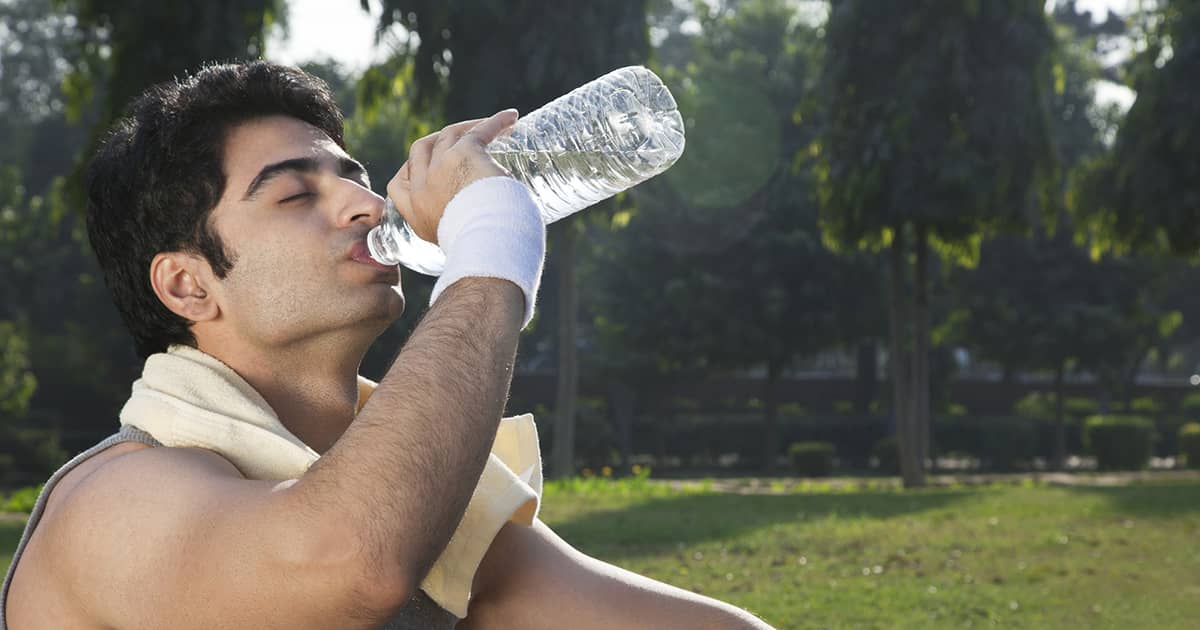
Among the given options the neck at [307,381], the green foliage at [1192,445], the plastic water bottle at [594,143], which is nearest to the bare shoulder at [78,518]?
the neck at [307,381]

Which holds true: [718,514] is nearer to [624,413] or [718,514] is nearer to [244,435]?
[244,435]

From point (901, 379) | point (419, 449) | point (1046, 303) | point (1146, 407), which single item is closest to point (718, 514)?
point (901, 379)

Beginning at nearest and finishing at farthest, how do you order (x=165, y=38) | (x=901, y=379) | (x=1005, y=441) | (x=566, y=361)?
(x=165, y=38)
(x=901, y=379)
(x=566, y=361)
(x=1005, y=441)

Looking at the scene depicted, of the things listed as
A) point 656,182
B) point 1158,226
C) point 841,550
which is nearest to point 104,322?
point 656,182

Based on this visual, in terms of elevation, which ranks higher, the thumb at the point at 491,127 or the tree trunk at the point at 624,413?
the thumb at the point at 491,127

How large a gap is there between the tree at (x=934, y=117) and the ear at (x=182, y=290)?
615 inches

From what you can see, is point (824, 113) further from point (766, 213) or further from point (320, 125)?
point (320, 125)

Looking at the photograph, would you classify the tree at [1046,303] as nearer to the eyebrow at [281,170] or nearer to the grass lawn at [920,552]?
the grass lawn at [920,552]

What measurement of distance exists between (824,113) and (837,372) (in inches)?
1182

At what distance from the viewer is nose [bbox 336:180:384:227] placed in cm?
231

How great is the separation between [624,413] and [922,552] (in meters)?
25.4

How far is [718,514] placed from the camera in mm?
12336

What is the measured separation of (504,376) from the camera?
6.19ft

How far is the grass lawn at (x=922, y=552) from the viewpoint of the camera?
24.1 feet
